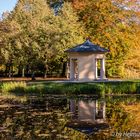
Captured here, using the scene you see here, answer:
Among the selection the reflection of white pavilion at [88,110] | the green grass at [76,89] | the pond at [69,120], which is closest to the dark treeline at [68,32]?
the green grass at [76,89]

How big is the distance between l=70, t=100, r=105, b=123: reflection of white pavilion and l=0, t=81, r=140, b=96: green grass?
4.53 m

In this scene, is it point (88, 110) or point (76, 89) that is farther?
point (76, 89)

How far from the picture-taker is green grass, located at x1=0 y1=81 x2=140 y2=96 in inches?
1110

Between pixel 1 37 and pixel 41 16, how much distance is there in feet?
15.1

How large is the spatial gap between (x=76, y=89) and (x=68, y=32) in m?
13.9

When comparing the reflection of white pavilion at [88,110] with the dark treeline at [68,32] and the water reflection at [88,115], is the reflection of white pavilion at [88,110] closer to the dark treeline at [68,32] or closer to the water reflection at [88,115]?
the water reflection at [88,115]

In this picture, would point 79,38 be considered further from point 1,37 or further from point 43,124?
point 43,124

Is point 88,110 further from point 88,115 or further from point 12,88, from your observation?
point 12,88

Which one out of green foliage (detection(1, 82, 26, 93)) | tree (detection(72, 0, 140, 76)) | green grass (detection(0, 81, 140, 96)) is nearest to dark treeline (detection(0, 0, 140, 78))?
tree (detection(72, 0, 140, 76))

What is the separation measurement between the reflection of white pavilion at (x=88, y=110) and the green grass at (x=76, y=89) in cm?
453

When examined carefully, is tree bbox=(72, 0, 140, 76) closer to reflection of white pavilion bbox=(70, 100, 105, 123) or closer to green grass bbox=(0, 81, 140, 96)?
green grass bbox=(0, 81, 140, 96)

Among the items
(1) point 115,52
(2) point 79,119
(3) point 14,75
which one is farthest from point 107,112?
(3) point 14,75

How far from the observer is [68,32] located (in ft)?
135

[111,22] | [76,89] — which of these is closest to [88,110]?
[76,89]
